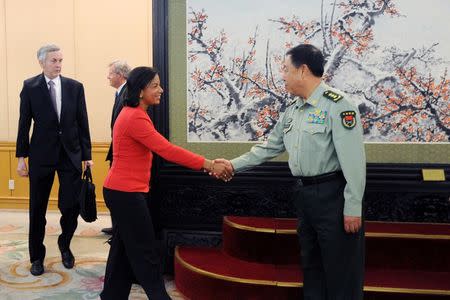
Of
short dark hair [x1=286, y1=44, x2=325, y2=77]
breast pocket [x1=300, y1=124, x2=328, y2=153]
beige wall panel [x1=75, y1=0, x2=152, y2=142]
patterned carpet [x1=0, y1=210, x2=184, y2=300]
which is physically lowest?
patterned carpet [x1=0, y1=210, x2=184, y2=300]

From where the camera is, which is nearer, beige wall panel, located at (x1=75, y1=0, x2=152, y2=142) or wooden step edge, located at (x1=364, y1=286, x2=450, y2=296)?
wooden step edge, located at (x1=364, y1=286, x2=450, y2=296)

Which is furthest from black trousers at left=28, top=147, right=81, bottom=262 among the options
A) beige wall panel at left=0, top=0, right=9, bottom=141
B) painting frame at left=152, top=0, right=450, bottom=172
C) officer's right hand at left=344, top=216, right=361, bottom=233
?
beige wall panel at left=0, top=0, right=9, bottom=141

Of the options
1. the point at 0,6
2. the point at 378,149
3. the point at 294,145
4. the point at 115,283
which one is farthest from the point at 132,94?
the point at 0,6

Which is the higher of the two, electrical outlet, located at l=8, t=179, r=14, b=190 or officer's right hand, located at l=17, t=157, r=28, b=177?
officer's right hand, located at l=17, t=157, r=28, b=177

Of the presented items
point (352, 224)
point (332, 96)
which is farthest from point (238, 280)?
point (332, 96)

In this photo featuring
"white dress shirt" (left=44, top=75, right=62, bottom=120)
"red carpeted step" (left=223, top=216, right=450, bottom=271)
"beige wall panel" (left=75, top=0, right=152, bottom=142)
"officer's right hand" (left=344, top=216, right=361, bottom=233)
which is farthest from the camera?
"beige wall panel" (left=75, top=0, right=152, bottom=142)

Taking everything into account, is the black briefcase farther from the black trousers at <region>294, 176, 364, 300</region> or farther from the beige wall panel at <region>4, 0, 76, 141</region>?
the beige wall panel at <region>4, 0, 76, 141</region>

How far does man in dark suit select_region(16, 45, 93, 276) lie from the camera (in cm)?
319

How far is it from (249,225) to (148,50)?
2.99 metres

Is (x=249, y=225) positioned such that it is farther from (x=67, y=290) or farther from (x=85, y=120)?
(x=85, y=120)

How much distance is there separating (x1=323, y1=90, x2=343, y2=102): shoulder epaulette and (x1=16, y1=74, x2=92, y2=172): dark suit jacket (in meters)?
1.97

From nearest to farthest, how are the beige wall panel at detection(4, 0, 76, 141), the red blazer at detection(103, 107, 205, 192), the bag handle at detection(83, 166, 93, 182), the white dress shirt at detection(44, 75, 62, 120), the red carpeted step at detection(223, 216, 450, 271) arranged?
the red blazer at detection(103, 107, 205, 192) → the red carpeted step at detection(223, 216, 450, 271) → the bag handle at detection(83, 166, 93, 182) → the white dress shirt at detection(44, 75, 62, 120) → the beige wall panel at detection(4, 0, 76, 141)

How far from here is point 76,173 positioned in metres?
3.29

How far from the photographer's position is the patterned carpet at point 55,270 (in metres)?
2.87
